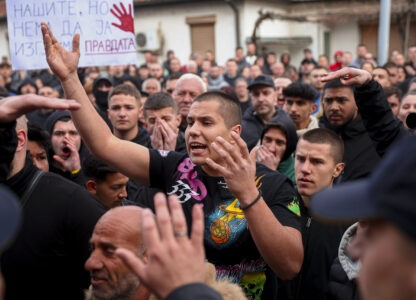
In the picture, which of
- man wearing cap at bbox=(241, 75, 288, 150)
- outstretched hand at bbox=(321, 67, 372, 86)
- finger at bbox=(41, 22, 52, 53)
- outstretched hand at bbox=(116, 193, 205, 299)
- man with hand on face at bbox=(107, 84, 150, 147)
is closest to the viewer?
outstretched hand at bbox=(116, 193, 205, 299)

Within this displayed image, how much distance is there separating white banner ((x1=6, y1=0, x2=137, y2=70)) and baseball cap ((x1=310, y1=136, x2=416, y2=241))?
3.46m

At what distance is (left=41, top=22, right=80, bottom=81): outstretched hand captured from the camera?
2635 millimetres

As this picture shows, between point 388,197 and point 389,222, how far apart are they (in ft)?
0.21

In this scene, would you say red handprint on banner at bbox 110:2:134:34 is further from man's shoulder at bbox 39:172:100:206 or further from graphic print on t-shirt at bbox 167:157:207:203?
man's shoulder at bbox 39:172:100:206

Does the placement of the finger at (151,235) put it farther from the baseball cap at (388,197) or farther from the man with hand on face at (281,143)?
the man with hand on face at (281,143)

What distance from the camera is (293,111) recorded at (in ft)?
19.9

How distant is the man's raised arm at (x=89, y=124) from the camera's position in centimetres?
266

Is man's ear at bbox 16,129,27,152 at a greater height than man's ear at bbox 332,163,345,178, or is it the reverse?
man's ear at bbox 16,129,27,152

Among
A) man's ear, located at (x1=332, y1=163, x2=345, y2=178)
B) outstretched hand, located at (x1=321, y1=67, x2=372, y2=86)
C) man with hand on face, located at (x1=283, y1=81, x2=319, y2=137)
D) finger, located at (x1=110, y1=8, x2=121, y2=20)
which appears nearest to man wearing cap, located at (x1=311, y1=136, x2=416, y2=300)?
outstretched hand, located at (x1=321, y1=67, x2=372, y2=86)

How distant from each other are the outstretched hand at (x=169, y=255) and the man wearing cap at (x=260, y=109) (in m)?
4.78

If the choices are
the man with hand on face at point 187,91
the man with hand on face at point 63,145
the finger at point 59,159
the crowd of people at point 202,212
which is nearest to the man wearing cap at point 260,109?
the man with hand on face at point 187,91

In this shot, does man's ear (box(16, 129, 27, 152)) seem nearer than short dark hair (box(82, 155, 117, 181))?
Yes

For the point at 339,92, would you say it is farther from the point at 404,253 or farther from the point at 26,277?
the point at 404,253

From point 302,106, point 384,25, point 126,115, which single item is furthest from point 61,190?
point 384,25
